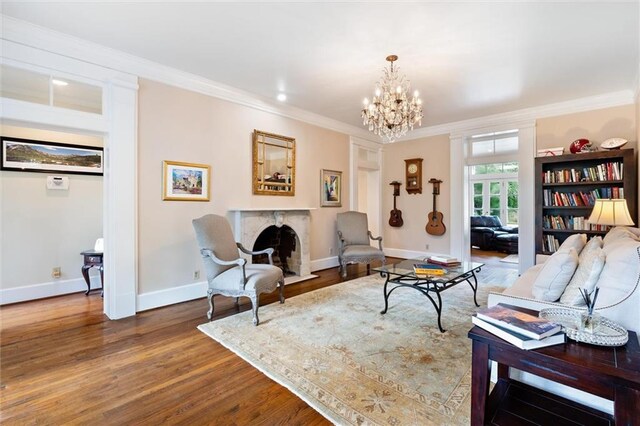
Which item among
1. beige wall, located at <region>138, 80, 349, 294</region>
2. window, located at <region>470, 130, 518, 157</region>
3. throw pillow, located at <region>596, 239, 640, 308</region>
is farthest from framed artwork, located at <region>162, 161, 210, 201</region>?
window, located at <region>470, 130, 518, 157</region>

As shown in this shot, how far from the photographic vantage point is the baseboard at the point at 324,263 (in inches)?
211

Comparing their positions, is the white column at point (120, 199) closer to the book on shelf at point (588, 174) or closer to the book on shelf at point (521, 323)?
the book on shelf at point (521, 323)

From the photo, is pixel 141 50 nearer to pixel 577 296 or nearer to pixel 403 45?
pixel 403 45

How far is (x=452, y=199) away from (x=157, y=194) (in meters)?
5.14

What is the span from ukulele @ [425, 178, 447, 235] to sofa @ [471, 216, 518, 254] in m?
2.56

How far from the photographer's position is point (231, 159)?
417 centimetres

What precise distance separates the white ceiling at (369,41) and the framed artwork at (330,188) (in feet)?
Result: 5.64

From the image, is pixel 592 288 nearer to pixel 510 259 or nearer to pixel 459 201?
pixel 459 201

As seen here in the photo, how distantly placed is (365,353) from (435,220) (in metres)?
4.33

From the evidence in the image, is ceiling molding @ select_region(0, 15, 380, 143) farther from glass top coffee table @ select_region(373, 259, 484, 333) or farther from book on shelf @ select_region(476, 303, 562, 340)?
book on shelf @ select_region(476, 303, 562, 340)

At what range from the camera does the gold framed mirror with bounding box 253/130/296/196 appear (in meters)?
4.44

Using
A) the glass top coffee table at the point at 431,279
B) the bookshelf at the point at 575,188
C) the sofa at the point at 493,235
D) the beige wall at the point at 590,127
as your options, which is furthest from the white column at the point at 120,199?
the sofa at the point at 493,235

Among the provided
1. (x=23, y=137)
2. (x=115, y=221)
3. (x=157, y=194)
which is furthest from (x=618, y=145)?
(x=23, y=137)

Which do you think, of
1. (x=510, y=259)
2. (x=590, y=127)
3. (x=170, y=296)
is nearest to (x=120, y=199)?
(x=170, y=296)
